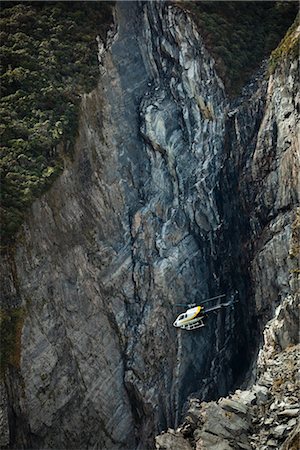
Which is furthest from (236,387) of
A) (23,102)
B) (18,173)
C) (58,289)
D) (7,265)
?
(23,102)

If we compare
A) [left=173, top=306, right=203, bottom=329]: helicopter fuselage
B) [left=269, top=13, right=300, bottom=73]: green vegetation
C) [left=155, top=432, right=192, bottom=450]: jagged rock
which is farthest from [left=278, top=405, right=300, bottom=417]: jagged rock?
[left=269, top=13, right=300, bottom=73]: green vegetation

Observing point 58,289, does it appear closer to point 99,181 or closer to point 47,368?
point 47,368

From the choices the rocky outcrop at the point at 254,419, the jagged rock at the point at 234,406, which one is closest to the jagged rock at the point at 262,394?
the rocky outcrop at the point at 254,419

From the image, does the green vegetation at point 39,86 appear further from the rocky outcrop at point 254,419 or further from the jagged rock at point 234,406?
the jagged rock at point 234,406

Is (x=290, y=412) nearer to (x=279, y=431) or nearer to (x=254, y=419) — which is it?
(x=279, y=431)

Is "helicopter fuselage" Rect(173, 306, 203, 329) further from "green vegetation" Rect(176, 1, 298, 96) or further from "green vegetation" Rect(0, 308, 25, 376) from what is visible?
"green vegetation" Rect(176, 1, 298, 96)
